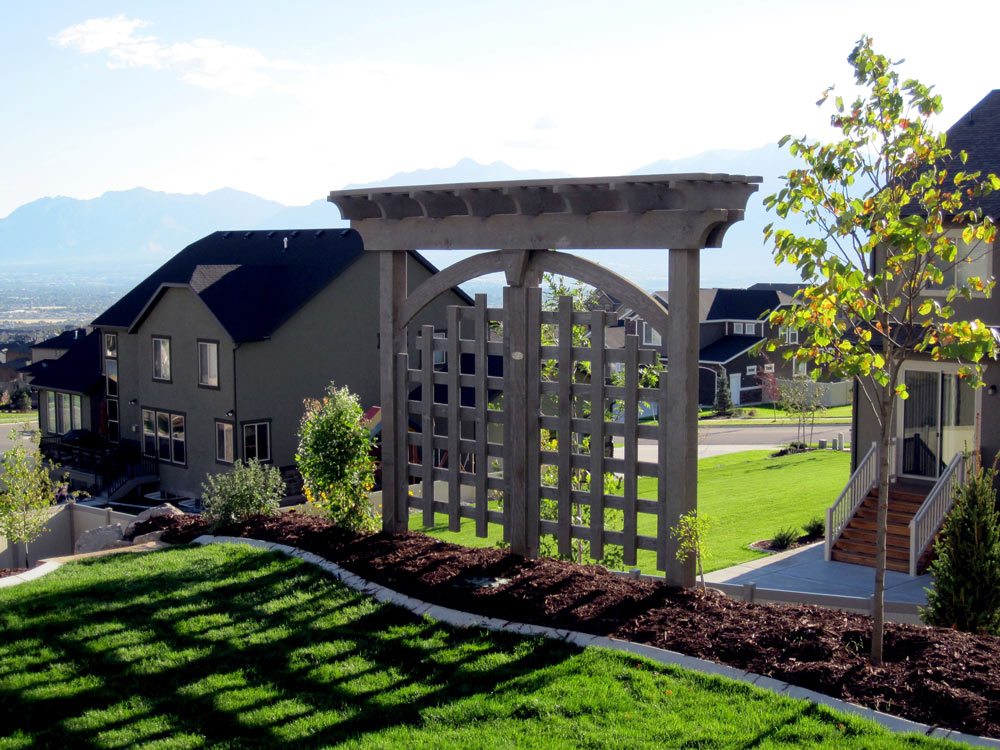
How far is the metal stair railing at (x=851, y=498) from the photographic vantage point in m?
18.5

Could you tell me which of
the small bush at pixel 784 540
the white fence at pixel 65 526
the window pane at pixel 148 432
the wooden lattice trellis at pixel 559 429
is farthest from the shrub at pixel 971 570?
the window pane at pixel 148 432

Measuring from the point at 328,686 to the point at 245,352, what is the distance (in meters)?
23.9

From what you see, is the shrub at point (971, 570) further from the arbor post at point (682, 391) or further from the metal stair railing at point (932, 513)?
the metal stair railing at point (932, 513)

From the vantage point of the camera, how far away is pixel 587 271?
38.2 feet

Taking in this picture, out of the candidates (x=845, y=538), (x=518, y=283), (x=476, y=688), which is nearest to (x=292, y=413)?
(x=845, y=538)

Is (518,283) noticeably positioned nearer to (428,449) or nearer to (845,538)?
(428,449)

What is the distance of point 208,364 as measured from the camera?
32250 mm

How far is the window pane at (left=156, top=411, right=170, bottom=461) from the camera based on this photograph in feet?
111

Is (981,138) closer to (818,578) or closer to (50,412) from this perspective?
(818,578)

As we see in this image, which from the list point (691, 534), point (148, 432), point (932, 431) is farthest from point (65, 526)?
point (932, 431)

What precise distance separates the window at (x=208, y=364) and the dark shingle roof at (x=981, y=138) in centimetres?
2110

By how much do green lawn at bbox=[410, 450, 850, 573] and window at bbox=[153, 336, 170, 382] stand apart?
1317cm

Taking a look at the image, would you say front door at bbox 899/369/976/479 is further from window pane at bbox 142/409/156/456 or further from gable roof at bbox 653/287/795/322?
gable roof at bbox 653/287/795/322

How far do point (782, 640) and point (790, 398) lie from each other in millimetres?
38733
